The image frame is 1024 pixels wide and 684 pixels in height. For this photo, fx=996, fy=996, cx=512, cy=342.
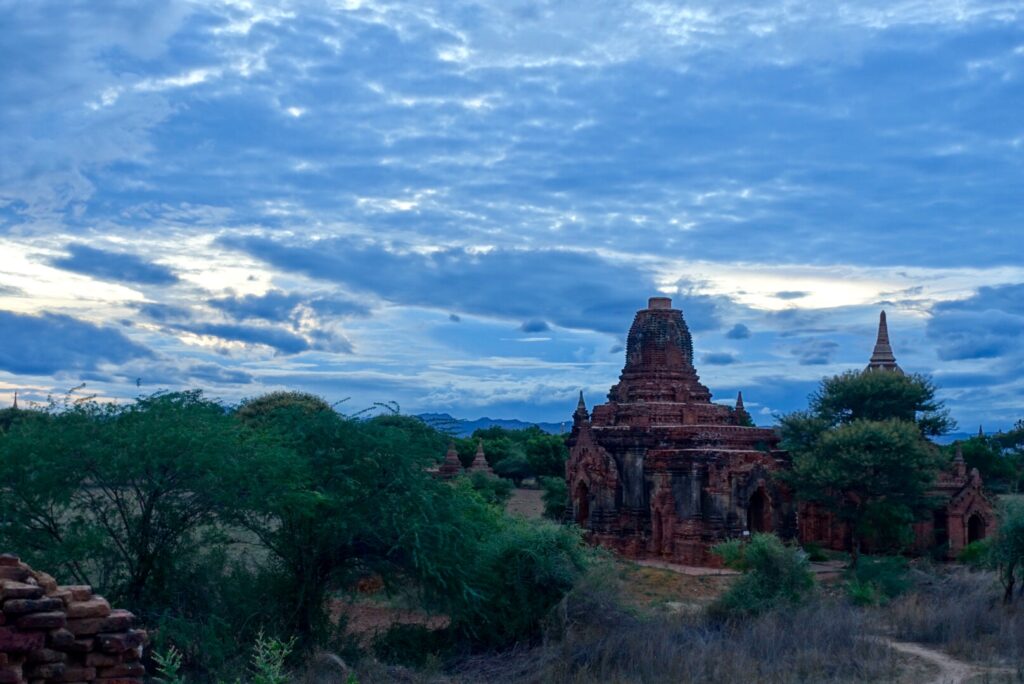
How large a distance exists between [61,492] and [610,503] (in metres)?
20.8

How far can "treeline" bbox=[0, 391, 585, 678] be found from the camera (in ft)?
43.1

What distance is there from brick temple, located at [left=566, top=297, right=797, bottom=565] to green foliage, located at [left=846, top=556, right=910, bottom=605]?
4235 millimetres

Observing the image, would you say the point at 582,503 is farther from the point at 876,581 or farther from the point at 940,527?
the point at 876,581

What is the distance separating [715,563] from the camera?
29.0 metres

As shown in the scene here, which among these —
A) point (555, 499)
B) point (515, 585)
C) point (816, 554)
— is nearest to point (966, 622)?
point (515, 585)

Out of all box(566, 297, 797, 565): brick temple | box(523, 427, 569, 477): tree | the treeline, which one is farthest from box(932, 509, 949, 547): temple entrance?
box(523, 427, 569, 477): tree

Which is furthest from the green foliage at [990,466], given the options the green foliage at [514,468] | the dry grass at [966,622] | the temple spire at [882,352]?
the dry grass at [966,622]

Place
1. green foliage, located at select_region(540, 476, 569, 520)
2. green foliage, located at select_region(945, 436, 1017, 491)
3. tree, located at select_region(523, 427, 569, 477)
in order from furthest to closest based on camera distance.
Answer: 1. tree, located at select_region(523, 427, 569, 477)
2. green foliage, located at select_region(945, 436, 1017, 491)
3. green foliage, located at select_region(540, 476, 569, 520)

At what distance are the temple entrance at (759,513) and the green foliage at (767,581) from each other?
1135 centimetres

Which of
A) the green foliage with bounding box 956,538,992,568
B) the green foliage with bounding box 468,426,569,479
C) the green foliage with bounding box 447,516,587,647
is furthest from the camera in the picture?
the green foliage with bounding box 468,426,569,479

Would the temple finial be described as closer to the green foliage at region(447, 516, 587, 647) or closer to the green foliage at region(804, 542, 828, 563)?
the green foliage at region(804, 542, 828, 563)

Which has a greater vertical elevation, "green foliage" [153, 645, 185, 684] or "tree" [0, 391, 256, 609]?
"tree" [0, 391, 256, 609]

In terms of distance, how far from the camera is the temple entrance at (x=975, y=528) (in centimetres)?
3019

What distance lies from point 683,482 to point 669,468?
1.97ft
